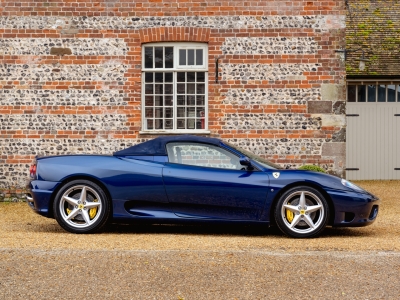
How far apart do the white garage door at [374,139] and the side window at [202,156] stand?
41.3 feet

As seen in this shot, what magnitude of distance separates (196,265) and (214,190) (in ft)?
8.08

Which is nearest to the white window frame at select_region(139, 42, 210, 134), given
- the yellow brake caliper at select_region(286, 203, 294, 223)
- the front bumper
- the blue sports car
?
the blue sports car

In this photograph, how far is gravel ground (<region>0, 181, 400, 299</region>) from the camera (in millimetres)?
6129

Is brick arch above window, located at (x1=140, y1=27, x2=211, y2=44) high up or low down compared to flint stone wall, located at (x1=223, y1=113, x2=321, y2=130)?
up

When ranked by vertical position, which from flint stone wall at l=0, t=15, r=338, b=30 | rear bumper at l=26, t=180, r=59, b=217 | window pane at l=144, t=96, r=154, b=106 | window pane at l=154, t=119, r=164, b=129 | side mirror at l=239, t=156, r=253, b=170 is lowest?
rear bumper at l=26, t=180, r=59, b=217

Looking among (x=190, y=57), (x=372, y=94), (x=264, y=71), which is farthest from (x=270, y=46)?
(x=372, y=94)

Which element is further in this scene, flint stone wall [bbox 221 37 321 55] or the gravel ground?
flint stone wall [bbox 221 37 321 55]

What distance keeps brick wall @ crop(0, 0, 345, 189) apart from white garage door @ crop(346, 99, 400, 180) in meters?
7.46

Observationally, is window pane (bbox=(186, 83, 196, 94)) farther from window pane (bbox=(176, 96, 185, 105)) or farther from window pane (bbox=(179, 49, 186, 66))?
window pane (bbox=(179, 49, 186, 66))

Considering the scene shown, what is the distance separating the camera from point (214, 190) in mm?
9414

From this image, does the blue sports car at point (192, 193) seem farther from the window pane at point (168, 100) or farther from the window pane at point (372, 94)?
the window pane at point (372, 94)

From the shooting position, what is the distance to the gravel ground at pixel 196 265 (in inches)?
241

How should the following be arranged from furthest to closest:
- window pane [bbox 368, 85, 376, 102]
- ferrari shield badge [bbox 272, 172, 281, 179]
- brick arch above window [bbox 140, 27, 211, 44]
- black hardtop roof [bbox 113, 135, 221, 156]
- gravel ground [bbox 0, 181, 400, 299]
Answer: window pane [bbox 368, 85, 376, 102], brick arch above window [bbox 140, 27, 211, 44], black hardtop roof [bbox 113, 135, 221, 156], ferrari shield badge [bbox 272, 172, 281, 179], gravel ground [bbox 0, 181, 400, 299]

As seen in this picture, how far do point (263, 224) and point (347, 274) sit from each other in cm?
281
